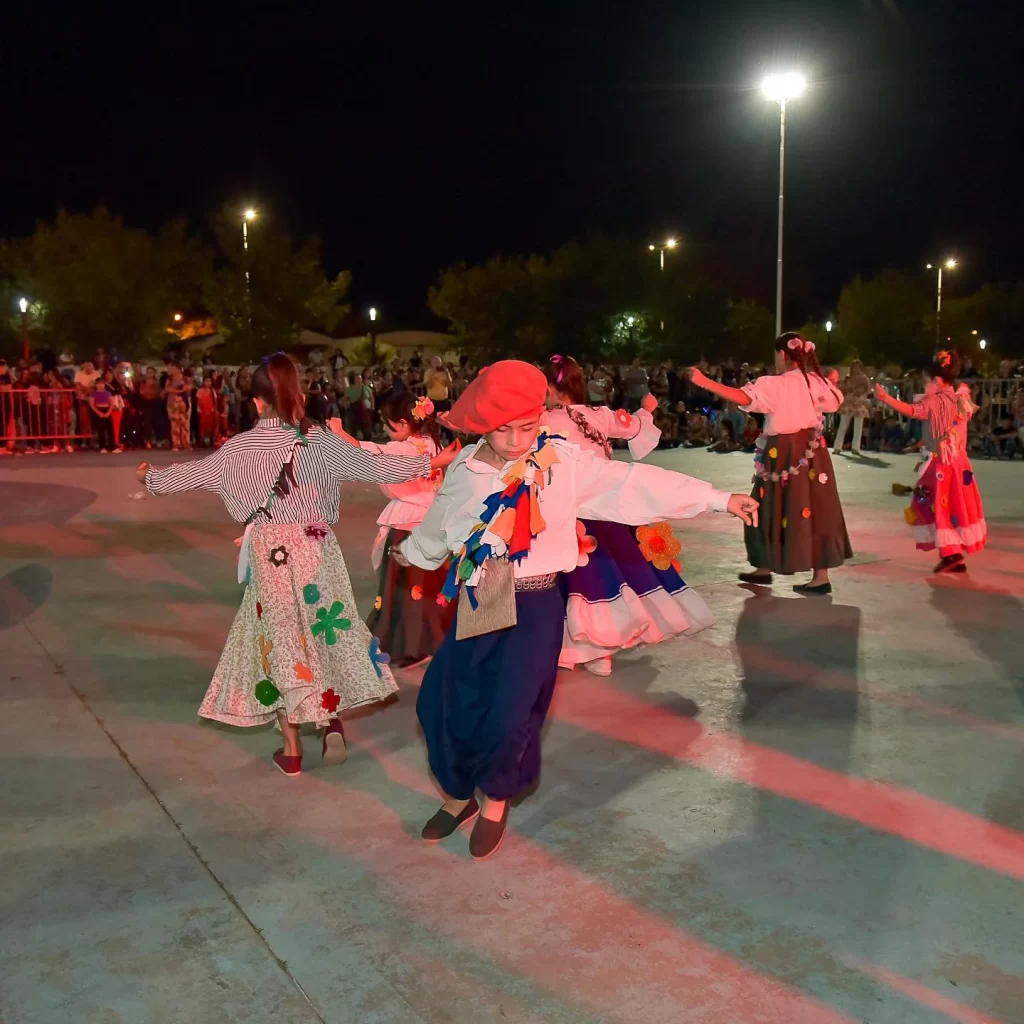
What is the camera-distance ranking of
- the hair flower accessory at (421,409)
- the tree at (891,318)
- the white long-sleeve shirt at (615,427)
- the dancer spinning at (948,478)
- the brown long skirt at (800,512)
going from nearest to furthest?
the hair flower accessory at (421,409) < the white long-sleeve shirt at (615,427) < the brown long skirt at (800,512) < the dancer spinning at (948,478) < the tree at (891,318)

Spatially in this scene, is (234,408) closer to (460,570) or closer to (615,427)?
(615,427)

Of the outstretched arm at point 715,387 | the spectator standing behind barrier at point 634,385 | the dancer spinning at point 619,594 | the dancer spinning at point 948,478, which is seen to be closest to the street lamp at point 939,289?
the spectator standing behind barrier at point 634,385

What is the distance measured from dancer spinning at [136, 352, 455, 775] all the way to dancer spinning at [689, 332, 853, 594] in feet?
13.6

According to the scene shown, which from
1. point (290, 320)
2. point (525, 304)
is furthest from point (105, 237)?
point (525, 304)

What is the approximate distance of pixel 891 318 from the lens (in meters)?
68.7

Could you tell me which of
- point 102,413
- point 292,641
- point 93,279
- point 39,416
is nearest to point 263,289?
point 93,279

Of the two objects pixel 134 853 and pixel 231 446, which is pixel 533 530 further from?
pixel 134 853

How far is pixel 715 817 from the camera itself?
4.23 m

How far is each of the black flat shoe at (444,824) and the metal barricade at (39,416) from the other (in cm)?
1927

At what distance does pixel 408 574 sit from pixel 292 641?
1.60 m

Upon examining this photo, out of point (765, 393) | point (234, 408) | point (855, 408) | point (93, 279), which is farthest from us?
point (93, 279)

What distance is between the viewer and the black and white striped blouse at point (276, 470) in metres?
4.63

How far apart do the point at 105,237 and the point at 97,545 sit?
4283 cm

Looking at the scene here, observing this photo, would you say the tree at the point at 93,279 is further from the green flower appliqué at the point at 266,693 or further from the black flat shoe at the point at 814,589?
the green flower appliqué at the point at 266,693
